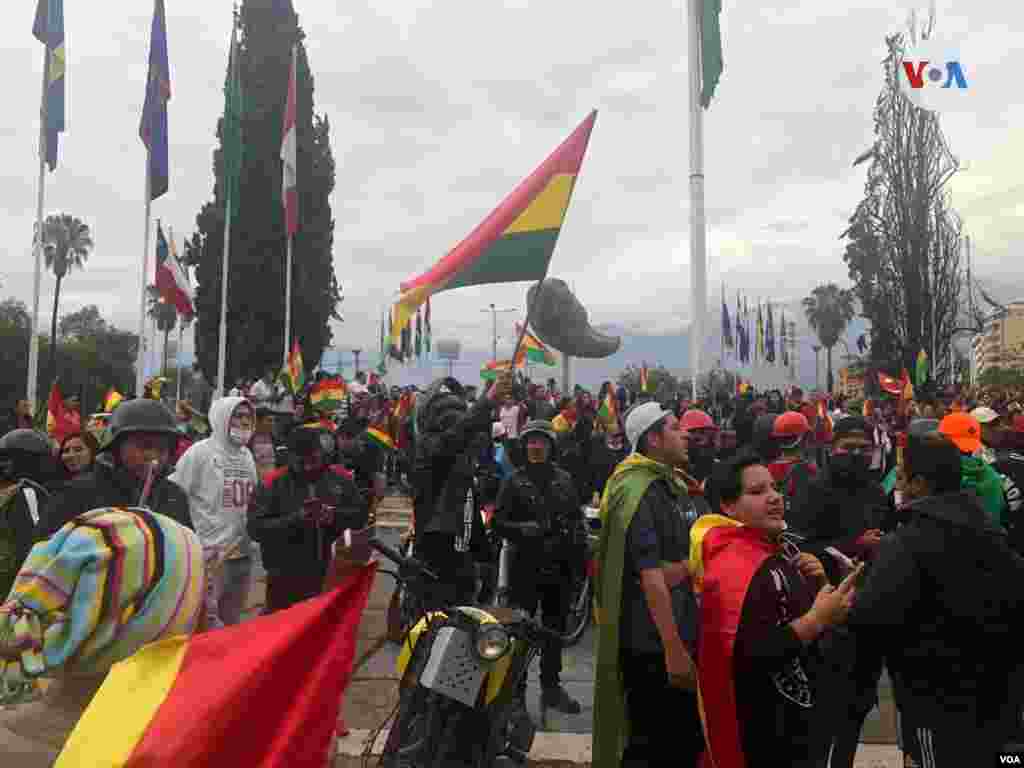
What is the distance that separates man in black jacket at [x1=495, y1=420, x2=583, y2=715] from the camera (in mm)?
5039

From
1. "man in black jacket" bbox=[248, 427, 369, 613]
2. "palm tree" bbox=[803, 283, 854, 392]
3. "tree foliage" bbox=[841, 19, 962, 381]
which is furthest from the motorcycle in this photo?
"palm tree" bbox=[803, 283, 854, 392]

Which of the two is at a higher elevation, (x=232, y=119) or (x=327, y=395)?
(x=232, y=119)

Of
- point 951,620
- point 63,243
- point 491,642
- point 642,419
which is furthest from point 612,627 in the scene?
point 63,243

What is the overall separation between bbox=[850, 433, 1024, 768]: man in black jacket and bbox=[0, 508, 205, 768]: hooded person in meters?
1.89

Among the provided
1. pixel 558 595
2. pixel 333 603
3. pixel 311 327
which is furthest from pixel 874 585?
pixel 311 327

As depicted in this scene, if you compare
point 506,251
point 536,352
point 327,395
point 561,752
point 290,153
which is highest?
point 290,153

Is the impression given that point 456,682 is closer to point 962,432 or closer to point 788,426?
point 962,432

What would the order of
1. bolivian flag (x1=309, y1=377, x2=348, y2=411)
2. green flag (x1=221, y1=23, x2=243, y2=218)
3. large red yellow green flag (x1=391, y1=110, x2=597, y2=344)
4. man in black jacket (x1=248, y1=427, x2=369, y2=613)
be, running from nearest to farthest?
man in black jacket (x1=248, y1=427, x2=369, y2=613), large red yellow green flag (x1=391, y1=110, x2=597, y2=344), bolivian flag (x1=309, y1=377, x2=348, y2=411), green flag (x1=221, y1=23, x2=243, y2=218)

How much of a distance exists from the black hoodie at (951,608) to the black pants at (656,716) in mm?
747

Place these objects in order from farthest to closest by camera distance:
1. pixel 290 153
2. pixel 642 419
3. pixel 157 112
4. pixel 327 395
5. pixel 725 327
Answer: pixel 725 327
pixel 290 153
pixel 157 112
pixel 327 395
pixel 642 419

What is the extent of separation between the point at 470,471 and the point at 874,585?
2.99 m

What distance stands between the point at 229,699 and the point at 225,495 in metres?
3.17

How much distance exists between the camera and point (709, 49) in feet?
47.5

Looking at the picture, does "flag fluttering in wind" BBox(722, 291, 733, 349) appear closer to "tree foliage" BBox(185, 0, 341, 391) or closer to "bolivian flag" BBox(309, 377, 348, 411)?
"tree foliage" BBox(185, 0, 341, 391)
